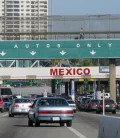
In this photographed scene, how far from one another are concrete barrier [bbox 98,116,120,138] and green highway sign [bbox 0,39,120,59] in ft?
146

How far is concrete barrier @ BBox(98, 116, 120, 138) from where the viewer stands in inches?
556

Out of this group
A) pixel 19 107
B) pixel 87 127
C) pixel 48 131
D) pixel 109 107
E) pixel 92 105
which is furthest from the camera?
pixel 92 105

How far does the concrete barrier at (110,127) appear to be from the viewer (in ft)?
46.3

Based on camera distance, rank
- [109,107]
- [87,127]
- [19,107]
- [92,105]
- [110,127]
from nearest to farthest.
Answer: [110,127]
[87,127]
[19,107]
[109,107]
[92,105]

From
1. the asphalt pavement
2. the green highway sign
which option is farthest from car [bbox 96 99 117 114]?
the asphalt pavement

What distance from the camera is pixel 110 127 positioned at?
1537 cm

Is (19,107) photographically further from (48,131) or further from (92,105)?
(92,105)

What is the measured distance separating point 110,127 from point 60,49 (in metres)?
46.5

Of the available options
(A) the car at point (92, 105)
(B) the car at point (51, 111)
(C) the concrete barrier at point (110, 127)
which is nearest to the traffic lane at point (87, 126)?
(B) the car at point (51, 111)

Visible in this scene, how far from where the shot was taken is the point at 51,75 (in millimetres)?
78562

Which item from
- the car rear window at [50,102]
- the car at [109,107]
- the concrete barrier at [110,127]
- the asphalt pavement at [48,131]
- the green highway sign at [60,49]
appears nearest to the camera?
the concrete barrier at [110,127]

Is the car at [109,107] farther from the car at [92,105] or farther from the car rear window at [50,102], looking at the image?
the car rear window at [50,102]

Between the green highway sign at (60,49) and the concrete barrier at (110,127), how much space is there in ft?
146

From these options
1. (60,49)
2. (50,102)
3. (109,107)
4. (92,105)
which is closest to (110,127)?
(50,102)
